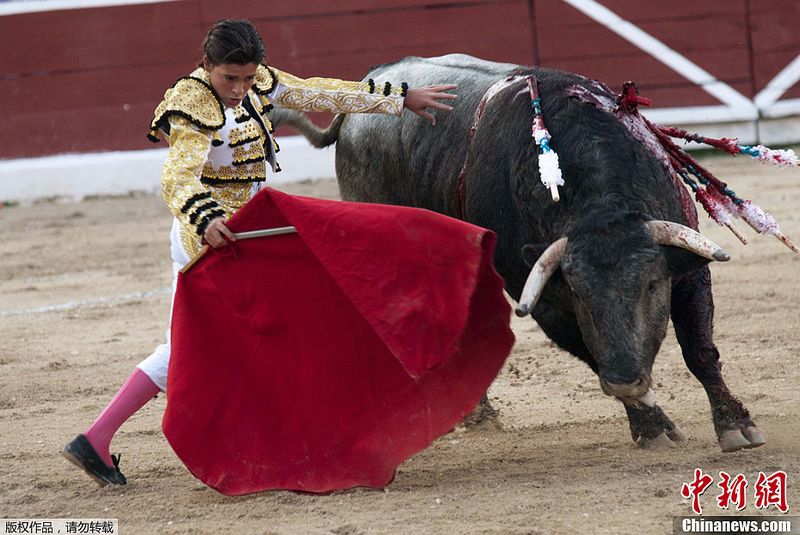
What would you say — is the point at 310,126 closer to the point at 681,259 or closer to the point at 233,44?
the point at 233,44

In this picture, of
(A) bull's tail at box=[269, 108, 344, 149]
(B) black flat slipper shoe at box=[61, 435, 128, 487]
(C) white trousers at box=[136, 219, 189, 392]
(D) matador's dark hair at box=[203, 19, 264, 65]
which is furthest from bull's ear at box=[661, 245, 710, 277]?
(A) bull's tail at box=[269, 108, 344, 149]

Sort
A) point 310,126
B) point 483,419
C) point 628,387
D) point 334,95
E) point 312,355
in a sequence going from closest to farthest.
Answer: point 628,387, point 312,355, point 334,95, point 483,419, point 310,126

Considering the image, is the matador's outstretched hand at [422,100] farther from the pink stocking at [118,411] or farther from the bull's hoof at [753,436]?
the bull's hoof at [753,436]

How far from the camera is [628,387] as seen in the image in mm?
2445

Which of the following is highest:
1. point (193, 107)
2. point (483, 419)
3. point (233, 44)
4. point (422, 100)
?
point (233, 44)

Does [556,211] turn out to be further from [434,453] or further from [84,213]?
[84,213]

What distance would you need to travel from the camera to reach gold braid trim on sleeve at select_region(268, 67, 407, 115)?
2.98m

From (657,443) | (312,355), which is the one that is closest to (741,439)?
(657,443)

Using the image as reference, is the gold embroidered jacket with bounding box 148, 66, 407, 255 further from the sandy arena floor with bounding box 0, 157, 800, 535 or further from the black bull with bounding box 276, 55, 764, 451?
the sandy arena floor with bounding box 0, 157, 800, 535

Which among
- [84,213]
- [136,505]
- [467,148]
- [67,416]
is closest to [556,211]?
[467,148]

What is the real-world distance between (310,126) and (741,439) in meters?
1.94

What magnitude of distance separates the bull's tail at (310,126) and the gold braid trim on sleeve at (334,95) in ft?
3.17

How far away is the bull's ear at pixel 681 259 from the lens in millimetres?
2570

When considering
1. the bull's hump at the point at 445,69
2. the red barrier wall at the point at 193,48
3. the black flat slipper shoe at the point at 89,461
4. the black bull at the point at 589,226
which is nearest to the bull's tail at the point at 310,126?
the bull's hump at the point at 445,69
